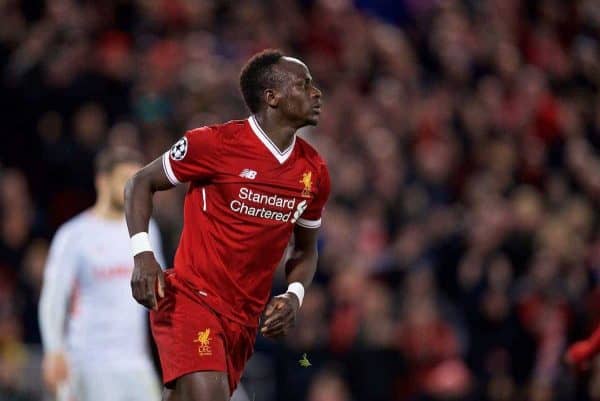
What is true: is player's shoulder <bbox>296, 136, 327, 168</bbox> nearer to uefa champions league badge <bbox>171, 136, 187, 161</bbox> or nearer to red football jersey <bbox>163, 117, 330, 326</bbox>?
red football jersey <bbox>163, 117, 330, 326</bbox>

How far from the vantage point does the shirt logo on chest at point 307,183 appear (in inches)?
222

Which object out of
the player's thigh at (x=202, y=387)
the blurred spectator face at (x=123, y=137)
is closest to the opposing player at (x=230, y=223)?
the player's thigh at (x=202, y=387)

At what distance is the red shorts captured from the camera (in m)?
5.34

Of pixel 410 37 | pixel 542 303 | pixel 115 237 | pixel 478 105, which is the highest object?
pixel 410 37

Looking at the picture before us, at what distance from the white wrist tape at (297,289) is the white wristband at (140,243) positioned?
0.76 m

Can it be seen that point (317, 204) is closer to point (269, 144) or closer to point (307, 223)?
point (307, 223)

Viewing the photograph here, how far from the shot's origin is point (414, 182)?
12.7 meters

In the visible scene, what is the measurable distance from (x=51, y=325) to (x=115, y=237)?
2.30 ft

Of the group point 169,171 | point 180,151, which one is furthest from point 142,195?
point 180,151

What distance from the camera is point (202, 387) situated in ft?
17.3

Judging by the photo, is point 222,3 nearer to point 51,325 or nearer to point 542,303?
point 542,303

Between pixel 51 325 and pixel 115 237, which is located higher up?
pixel 115 237

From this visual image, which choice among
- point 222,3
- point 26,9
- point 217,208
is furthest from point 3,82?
point 217,208

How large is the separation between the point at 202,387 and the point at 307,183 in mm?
1080
